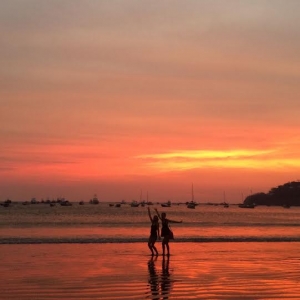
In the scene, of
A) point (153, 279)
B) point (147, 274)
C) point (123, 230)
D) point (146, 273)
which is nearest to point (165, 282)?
point (153, 279)

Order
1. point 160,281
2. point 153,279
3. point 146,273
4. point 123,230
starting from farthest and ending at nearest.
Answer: point 123,230 < point 146,273 < point 153,279 < point 160,281

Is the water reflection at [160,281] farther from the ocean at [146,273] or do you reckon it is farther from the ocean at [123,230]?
the ocean at [123,230]

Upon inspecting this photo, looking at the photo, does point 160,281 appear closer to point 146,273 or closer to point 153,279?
point 153,279

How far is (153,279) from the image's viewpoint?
58.1ft

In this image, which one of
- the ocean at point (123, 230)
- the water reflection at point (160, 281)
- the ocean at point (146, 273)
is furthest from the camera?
the ocean at point (123, 230)

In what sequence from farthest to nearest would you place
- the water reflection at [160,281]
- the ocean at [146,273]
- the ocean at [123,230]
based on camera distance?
the ocean at [123,230]
the ocean at [146,273]
the water reflection at [160,281]

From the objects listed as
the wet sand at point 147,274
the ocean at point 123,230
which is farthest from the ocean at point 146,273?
the ocean at point 123,230

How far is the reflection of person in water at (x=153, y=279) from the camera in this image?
15074mm

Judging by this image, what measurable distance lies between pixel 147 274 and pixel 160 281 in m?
1.81

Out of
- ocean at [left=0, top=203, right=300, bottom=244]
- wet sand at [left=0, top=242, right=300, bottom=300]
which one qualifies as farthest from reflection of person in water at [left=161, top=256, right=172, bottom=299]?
ocean at [left=0, top=203, right=300, bottom=244]

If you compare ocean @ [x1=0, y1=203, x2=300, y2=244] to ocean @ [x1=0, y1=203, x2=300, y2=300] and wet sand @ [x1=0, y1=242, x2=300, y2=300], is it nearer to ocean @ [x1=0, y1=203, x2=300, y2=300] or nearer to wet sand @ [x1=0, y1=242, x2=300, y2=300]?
ocean @ [x1=0, y1=203, x2=300, y2=300]

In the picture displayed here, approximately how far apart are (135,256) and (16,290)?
10339 millimetres

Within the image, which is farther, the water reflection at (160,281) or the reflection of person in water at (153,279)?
the reflection of person in water at (153,279)

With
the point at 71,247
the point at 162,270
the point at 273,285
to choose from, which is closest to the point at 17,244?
the point at 71,247
